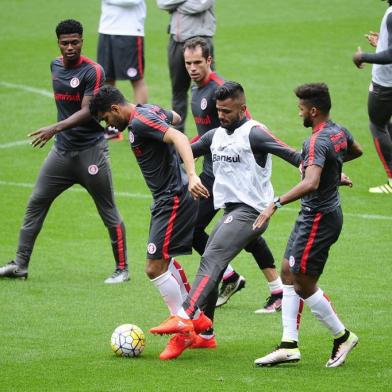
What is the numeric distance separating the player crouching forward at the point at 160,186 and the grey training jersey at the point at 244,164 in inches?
11.8

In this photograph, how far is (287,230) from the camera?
14.2 meters

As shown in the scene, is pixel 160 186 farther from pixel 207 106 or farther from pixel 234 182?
pixel 207 106

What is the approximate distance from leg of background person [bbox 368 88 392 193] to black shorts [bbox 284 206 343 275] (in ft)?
20.6

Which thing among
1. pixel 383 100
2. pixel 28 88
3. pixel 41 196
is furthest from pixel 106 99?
pixel 28 88

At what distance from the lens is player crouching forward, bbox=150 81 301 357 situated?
9.29 metres

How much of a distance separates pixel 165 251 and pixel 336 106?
34.3 ft

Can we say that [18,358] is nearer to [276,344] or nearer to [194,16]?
[276,344]

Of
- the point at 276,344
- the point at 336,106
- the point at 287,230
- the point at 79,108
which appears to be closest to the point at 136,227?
the point at 287,230

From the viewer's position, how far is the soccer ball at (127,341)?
9.31 metres

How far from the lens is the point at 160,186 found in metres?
9.78

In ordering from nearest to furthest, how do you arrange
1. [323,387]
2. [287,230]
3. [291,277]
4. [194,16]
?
[323,387]
[291,277]
[287,230]
[194,16]

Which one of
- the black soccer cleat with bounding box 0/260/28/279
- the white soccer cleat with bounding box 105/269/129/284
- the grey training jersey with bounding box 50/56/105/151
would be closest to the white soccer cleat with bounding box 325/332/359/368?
the white soccer cleat with bounding box 105/269/129/284

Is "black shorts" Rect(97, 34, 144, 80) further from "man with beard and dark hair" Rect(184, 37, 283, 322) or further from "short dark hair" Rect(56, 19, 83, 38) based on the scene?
"man with beard and dark hair" Rect(184, 37, 283, 322)

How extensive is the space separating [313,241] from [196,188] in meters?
0.97
